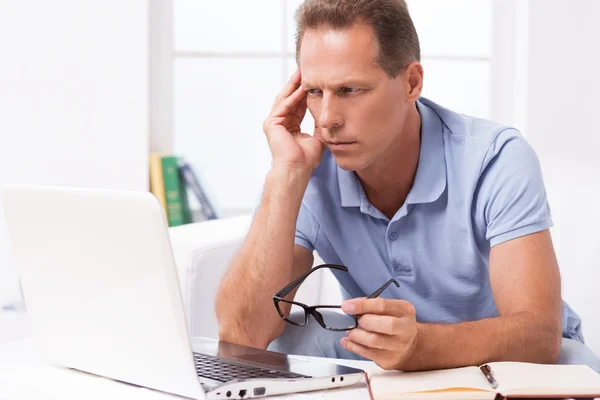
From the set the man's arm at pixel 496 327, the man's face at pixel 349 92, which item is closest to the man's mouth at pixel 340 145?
the man's face at pixel 349 92

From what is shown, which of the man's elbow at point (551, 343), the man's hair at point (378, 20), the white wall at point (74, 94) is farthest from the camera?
the white wall at point (74, 94)

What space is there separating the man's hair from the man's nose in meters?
Answer: 0.12

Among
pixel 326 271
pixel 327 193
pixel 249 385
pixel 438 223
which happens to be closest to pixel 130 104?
pixel 326 271

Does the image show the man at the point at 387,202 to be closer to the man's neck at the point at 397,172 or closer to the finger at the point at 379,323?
the man's neck at the point at 397,172

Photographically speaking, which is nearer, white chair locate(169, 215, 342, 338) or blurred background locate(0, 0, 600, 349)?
white chair locate(169, 215, 342, 338)

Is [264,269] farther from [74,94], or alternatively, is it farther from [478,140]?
[74,94]

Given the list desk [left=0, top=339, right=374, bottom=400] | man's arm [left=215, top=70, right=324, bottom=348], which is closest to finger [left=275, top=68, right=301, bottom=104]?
man's arm [left=215, top=70, right=324, bottom=348]

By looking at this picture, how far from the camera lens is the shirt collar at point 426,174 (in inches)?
62.6

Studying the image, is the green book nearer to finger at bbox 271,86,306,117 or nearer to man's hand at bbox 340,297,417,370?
finger at bbox 271,86,306,117

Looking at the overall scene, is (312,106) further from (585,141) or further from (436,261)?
(585,141)

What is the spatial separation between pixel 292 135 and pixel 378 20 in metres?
0.34

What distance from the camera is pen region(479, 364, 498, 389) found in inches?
39.5

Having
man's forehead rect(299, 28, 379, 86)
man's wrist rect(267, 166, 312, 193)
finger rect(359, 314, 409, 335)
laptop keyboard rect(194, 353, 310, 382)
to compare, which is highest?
man's forehead rect(299, 28, 379, 86)

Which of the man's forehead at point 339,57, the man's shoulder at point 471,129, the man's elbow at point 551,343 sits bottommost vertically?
the man's elbow at point 551,343
